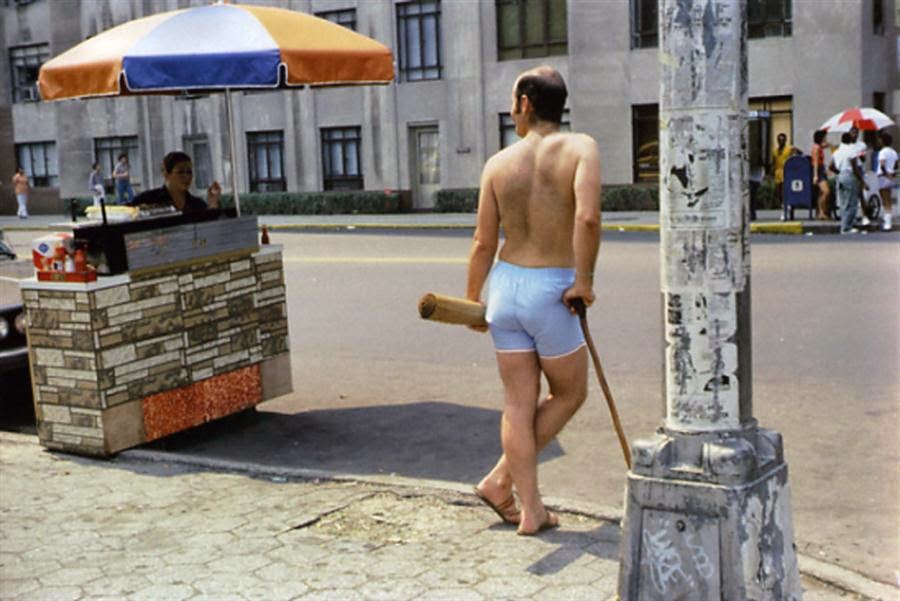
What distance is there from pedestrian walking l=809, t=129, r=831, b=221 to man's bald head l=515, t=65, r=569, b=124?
19056 millimetres

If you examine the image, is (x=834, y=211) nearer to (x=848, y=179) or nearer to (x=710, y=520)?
(x=848, y=179)

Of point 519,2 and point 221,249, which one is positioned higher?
point 519,2

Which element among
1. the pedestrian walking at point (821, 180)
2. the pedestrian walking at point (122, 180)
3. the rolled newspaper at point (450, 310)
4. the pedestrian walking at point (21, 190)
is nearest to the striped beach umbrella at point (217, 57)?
the rolled newspaper at point (450, 310)

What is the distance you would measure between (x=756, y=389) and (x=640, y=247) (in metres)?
11.4

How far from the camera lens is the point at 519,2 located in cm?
3288

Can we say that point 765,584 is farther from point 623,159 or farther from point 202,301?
point 623,159

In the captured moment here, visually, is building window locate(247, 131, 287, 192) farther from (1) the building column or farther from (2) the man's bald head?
(1) the building column

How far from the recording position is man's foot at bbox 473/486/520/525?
5734 millimetres

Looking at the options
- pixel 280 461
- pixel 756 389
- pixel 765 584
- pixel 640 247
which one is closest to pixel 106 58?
pixel 280 461

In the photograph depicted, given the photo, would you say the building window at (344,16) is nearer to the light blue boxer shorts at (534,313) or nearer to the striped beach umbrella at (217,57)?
the striped beach umbrella at (217,57)

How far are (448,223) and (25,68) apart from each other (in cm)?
2424

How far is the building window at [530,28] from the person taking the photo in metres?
32.3

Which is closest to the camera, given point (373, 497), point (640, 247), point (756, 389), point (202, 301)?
point (373, 497)

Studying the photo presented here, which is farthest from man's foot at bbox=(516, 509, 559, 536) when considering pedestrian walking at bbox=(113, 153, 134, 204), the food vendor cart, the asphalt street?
pedestrian walking at bbox=(113, 153, 134, 204)
